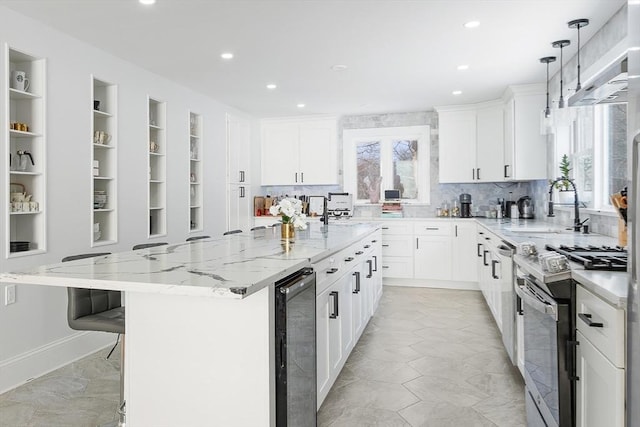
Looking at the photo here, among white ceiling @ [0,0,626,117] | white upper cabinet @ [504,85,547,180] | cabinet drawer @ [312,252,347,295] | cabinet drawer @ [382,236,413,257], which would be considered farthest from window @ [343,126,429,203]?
cabinet drawer @ [312,252,347,295]

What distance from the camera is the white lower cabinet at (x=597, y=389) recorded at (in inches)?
51.8

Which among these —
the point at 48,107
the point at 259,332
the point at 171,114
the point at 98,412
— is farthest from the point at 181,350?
the point at 171,114

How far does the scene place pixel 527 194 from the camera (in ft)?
19.4

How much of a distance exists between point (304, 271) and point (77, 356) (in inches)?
102

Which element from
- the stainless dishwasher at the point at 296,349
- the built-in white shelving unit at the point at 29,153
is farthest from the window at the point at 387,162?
the stainless dishwasher at the point at 296,349

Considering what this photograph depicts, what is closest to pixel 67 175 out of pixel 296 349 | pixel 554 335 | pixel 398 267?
pixel 296 349

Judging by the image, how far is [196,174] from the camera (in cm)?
538

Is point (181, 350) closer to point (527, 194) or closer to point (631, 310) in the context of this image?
point (631, 310)

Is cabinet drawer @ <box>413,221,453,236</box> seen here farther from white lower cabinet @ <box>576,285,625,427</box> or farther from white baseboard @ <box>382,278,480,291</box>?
white lower cabinet @ <box>576,285,625,427</box>

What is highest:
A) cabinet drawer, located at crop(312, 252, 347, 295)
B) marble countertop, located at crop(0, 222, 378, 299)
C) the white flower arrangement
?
the white flower arrangement

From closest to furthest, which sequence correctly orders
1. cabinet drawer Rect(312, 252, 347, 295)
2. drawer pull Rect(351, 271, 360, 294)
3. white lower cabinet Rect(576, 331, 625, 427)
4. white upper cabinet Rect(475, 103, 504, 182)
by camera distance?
1. white lower cabinet Rect(576, 331, 625, 427)
2. cabinet drawer Rect(312, 252, 347, 295)
3. drawer pull Rect(351, 271, 360, 294)
4. white upper cabinet Rect(475, 103, 504, 182)

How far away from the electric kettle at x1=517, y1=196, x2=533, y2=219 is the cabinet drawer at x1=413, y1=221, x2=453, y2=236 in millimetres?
913

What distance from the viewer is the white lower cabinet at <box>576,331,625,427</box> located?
1.32 m

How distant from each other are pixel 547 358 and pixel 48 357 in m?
3.39
